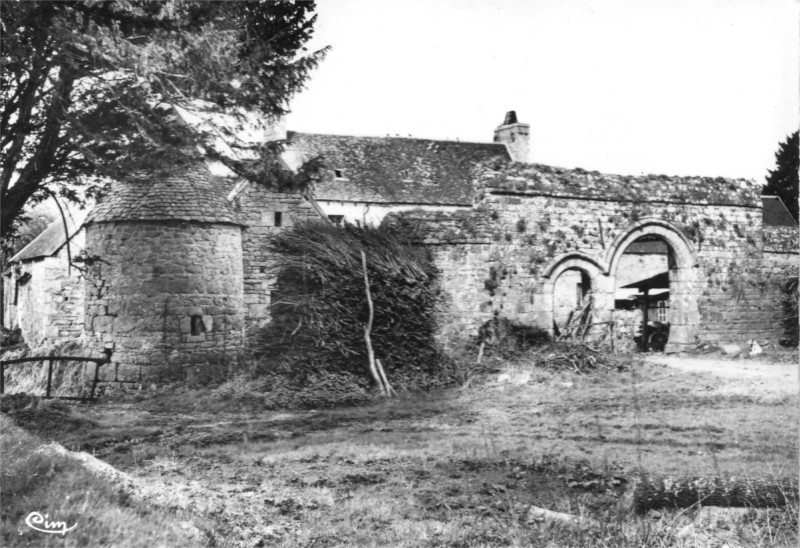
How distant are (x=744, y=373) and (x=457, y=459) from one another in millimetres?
7885

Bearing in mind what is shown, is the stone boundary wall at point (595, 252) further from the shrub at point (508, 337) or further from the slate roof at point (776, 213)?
the slate roof at point (776, 213)

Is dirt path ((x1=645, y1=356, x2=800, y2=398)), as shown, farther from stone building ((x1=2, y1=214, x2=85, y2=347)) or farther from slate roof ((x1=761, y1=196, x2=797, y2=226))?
slate roof ((x1=761, y1=196, x2=797, y2=226))

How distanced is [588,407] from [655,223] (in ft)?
21.6

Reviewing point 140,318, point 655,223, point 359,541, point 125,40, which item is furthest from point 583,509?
point 655,223

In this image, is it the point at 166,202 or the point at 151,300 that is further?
the point at 166,202

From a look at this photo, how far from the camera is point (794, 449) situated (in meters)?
7.48

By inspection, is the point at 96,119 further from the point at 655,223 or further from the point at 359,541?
the point at 655,223

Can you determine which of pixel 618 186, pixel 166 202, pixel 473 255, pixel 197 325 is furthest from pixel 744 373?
pixel 166 202

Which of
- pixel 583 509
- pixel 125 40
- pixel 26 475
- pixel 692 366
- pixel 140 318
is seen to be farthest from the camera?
pixel 692 366

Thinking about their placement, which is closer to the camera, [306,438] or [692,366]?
[306,438]

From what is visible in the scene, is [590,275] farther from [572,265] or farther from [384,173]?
[384,173]

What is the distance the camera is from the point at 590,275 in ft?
50.1

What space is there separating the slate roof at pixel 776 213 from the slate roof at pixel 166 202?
25946 millimetres

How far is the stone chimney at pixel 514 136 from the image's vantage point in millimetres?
32094
